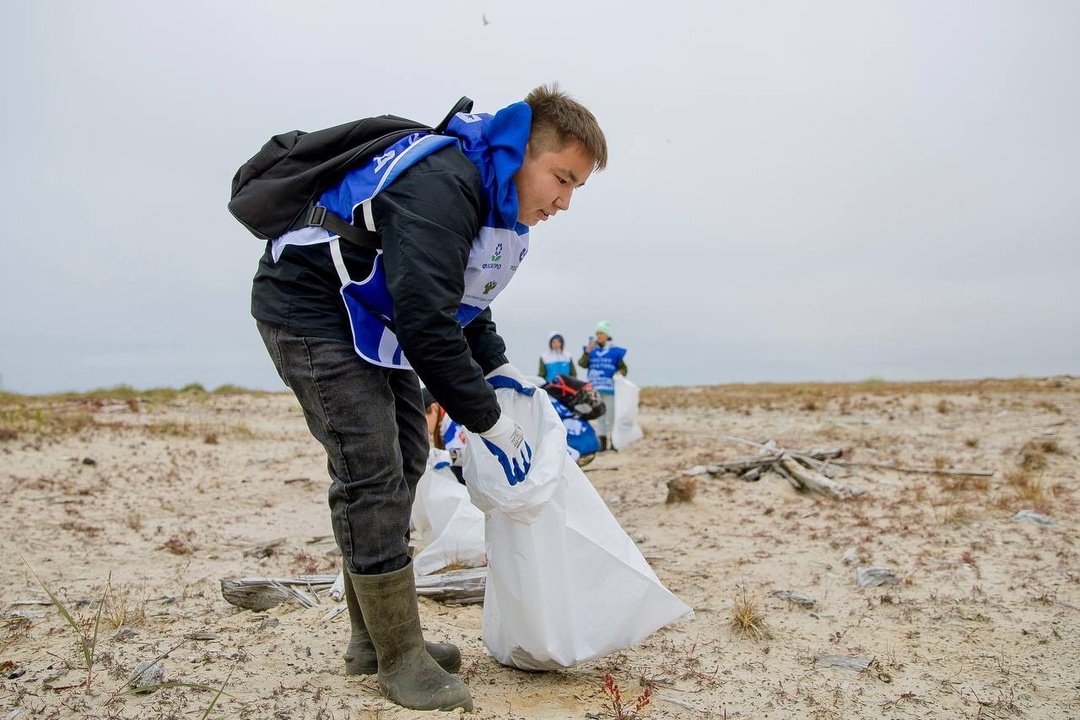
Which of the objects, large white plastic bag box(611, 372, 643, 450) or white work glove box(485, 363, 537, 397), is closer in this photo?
white work glove box(485, 363, 537, 397)

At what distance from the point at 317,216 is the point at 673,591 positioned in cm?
262

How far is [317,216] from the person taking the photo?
1.99 metres

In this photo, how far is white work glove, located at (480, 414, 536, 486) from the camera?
2129mm

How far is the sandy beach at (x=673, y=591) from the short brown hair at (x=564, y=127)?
1.55m

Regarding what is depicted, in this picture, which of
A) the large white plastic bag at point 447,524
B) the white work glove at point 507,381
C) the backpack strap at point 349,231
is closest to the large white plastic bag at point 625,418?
the large white plastic bag at point 447,524

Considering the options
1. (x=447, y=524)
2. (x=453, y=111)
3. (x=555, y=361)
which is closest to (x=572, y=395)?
(x=447, y=524)

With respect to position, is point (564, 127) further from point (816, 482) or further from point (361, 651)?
point (816, 482)

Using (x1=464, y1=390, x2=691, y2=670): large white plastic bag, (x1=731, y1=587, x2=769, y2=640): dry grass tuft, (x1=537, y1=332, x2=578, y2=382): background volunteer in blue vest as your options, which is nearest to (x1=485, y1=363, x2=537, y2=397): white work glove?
(x1=464, y1=390, x2=691, y2=670): large white plastic bag

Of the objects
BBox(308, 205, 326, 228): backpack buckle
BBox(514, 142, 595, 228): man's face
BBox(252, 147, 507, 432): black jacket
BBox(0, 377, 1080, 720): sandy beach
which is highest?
BBox(514, 142, 595, 228): man's face

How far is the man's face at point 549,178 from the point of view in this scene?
204 centimetres

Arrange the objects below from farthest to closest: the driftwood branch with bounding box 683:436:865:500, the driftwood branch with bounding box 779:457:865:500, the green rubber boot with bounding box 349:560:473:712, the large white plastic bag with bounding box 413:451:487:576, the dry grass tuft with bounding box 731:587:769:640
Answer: the driftwood branch with bounding box 683:436:865:500 < the driftwood branch with bounding box 779:457:865:500 < the large white plastic bag with bounding box 413:451:487:576 < the dry grass tuft with bounding box 731:587:769:640 < the green rubber boot with bounding box 349:560:473:712

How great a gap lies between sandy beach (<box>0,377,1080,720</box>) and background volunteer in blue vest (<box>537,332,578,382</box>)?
1.96m

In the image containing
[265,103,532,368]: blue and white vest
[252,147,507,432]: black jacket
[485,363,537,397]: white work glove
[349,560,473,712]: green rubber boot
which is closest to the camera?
[252,147,507,432]: black jacket

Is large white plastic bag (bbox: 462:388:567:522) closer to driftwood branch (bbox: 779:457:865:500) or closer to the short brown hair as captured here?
the short brown hair
